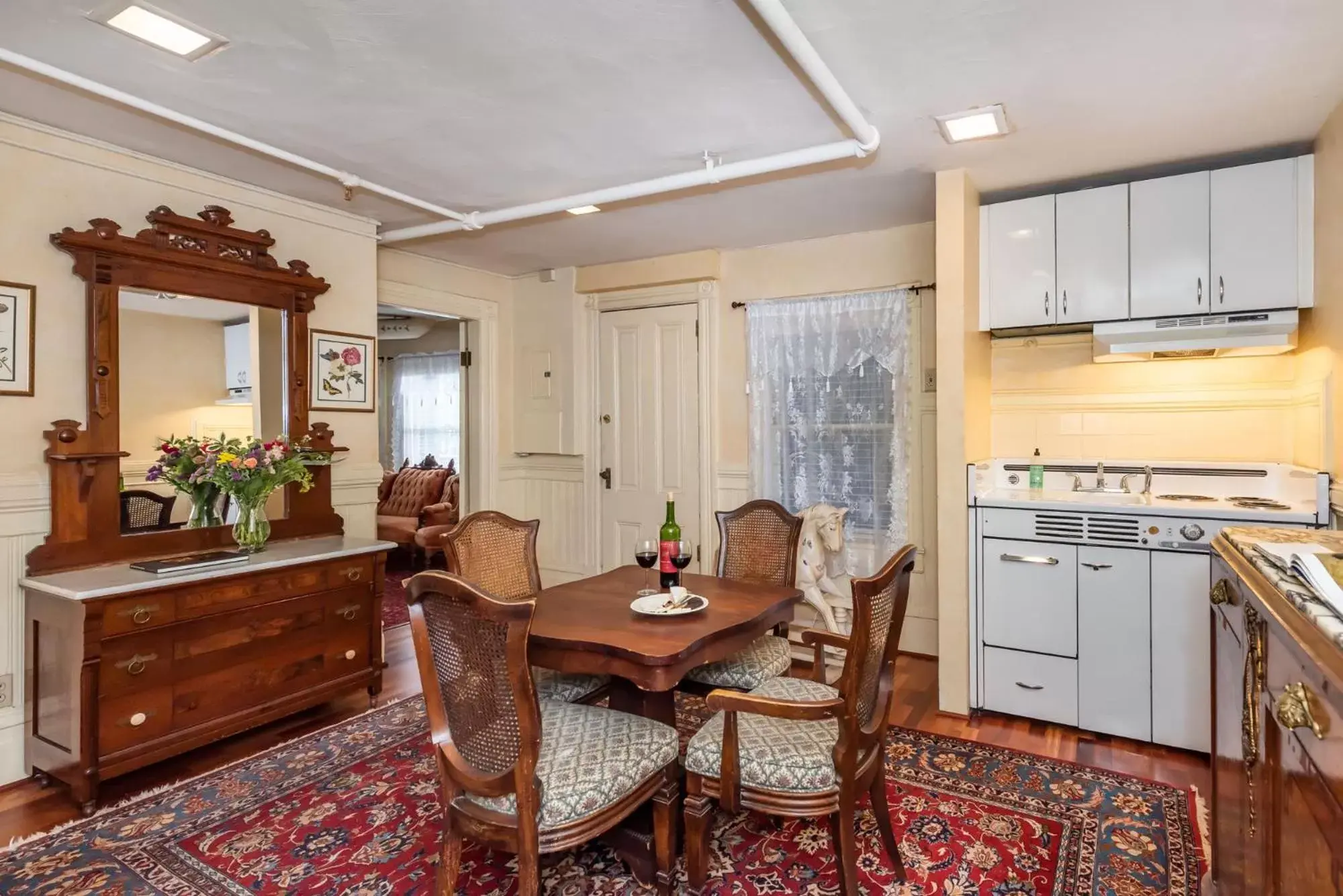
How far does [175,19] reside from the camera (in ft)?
6.80

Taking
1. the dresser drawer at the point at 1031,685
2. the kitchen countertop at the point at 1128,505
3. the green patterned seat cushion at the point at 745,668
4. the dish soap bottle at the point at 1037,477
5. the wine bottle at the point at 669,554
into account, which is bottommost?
the dresser drawer at the point at 1031,685

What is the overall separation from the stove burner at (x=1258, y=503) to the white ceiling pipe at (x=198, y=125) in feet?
12.3

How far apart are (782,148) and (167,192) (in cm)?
259

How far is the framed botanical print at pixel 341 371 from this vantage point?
12.3 feet

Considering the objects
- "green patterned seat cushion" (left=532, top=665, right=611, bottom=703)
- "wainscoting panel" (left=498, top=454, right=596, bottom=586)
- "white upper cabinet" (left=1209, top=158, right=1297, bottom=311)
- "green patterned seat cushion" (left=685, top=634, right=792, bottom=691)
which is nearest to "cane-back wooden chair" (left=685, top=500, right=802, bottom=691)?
"green patterned seat cushion" (left=685, top=634, right=792, bottom=691)

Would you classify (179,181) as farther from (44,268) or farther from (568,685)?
(568,685)

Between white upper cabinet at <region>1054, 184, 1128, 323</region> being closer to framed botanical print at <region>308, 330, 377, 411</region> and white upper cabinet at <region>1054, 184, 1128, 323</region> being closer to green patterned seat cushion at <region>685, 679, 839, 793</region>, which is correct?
green patterned seat cushion at <region>685, 679, 839, 793</region>

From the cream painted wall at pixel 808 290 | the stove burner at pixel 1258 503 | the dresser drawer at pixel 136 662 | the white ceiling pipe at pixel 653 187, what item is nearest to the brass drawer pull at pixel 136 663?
the dresser drawer at pixel 136 662

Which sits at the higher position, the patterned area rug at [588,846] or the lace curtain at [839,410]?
the lace curtain at [839,410]

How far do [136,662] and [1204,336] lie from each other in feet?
14.2

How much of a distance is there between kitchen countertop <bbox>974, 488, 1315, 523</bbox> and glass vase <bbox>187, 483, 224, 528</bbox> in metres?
3.35

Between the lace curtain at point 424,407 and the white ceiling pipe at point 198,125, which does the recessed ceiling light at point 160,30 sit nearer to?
the white ceiling pipe at point 198,125

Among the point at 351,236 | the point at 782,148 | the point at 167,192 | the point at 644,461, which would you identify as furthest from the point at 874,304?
the point at 167,192

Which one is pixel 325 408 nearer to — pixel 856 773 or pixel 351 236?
pixel 351 236
